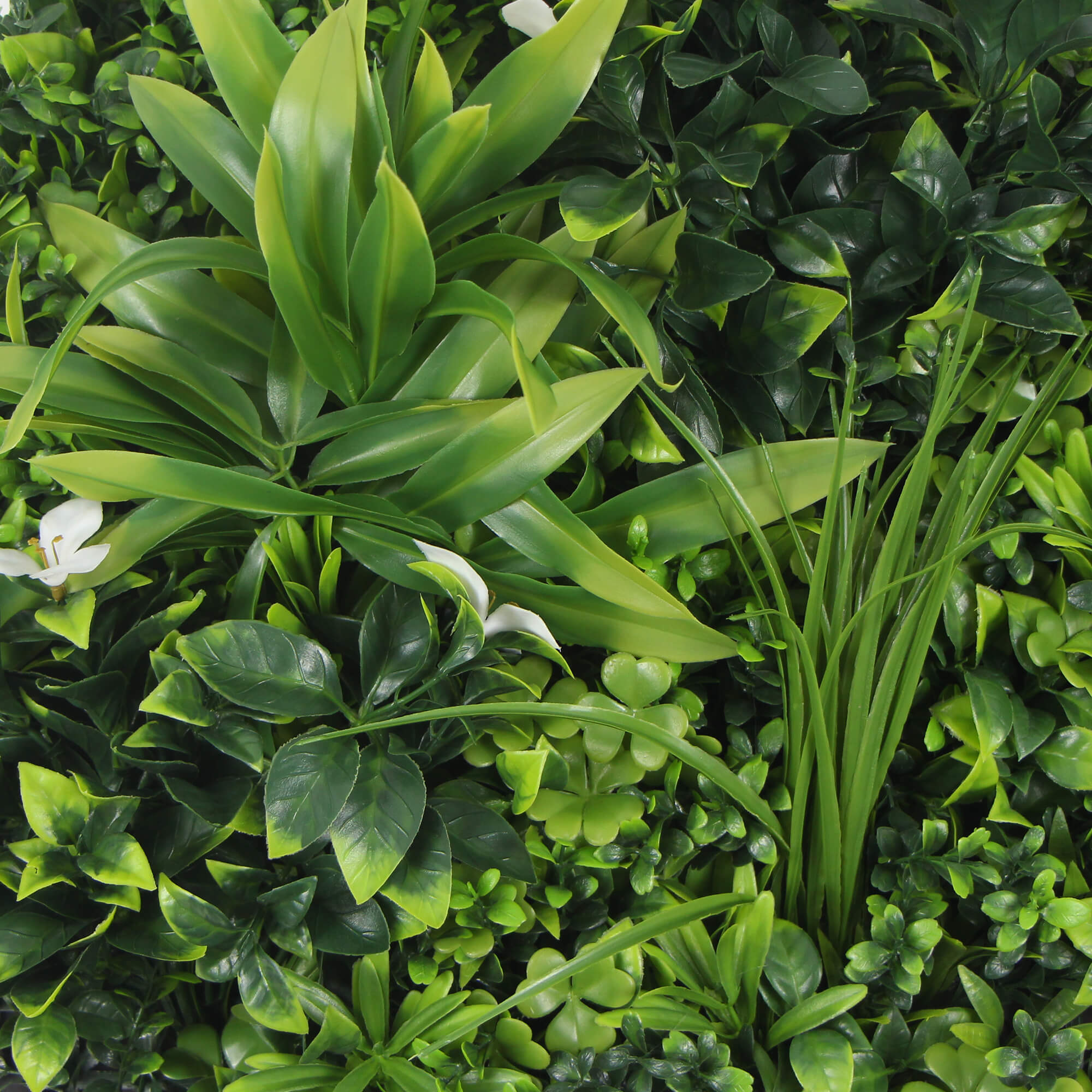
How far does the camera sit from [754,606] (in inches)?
35.6

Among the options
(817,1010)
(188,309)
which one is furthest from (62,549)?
(817,1010)

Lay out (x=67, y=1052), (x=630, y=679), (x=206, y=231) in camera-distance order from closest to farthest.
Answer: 1. (x=67, y=1052)
2. (x=630, y=679)
3. (x=206, y=231)

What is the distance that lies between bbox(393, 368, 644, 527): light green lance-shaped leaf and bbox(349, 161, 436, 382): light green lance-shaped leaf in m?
0.13

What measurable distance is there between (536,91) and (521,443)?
0.35 m

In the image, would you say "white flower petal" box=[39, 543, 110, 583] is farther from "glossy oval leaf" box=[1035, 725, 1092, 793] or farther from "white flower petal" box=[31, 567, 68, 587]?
"glossy oval leaf" box=[1035, 725, 1092, 793]

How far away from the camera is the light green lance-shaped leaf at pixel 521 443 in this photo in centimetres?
80

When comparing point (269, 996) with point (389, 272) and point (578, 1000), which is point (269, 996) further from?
point (389, 272)

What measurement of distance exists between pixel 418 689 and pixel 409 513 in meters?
0.19

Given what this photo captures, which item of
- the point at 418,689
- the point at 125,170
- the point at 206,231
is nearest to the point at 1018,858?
the point at 418,689

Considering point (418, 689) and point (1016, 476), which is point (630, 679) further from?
point (1016, 476)

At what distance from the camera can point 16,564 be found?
2.54 feet

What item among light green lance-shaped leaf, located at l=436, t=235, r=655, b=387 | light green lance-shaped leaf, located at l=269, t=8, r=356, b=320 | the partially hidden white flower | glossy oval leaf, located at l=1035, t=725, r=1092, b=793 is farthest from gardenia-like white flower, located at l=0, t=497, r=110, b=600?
glossy oval leaf, located at l=1035, t=725, r=1092, b=793

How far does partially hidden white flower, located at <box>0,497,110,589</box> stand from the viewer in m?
0.77

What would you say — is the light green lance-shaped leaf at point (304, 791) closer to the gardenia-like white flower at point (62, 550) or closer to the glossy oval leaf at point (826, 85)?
the gardenia-like white flower at point (62, 550)
